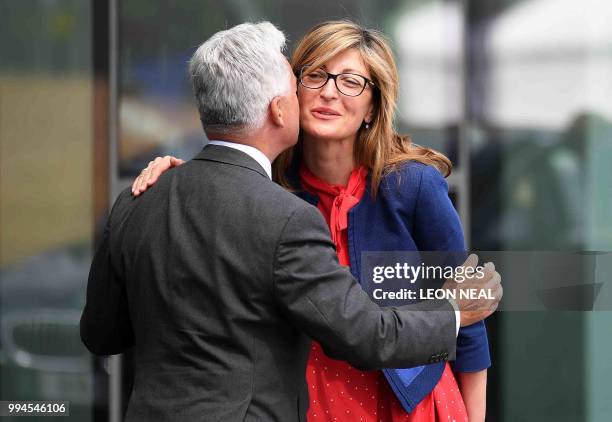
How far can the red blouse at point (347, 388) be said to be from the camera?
2.54 metres

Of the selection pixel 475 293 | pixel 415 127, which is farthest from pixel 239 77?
pixel 415 127

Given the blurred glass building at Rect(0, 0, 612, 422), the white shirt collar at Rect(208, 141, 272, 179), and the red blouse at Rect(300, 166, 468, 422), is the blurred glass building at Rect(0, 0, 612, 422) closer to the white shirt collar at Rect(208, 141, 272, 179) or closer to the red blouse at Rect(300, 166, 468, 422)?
the red blouse at Rect(300, 166, 468, 422)

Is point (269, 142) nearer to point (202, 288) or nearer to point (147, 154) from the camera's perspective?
point (202, 288)

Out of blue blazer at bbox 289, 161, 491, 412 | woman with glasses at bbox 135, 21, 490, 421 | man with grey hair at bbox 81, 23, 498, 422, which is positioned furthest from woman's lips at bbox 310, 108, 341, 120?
man with grey hair at bbox 81, 23, 498, 422

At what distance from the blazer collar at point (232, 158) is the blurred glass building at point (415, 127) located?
231 centimetres

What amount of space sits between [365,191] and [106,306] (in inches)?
28.7

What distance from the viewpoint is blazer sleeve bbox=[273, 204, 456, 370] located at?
200 centimetres

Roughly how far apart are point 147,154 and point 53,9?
2.56ft

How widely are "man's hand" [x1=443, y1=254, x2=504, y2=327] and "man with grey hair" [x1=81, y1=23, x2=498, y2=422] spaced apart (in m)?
0.08

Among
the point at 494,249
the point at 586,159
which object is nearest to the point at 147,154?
the point at 494,249

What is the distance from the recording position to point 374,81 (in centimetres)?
259

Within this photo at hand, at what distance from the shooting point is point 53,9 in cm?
448

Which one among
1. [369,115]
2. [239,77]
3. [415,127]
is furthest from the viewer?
[415,127]

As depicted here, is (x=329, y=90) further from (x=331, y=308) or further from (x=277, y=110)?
(x=331, y=308)
